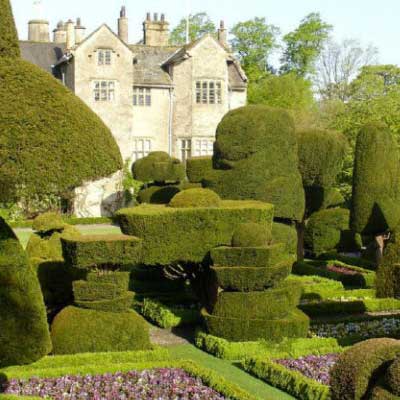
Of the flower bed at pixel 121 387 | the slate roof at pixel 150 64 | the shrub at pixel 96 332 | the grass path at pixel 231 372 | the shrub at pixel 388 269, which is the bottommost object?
the grass path at pixel 231 372

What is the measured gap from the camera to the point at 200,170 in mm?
23547

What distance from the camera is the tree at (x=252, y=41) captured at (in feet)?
215

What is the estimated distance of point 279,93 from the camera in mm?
59000

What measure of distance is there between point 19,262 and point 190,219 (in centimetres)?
1021

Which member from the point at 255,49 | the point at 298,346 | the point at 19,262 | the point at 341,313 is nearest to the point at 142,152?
the point at 255,49

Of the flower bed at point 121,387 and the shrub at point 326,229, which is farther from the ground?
the shrub at point 326,229

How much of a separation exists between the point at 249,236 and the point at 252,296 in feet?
3.97

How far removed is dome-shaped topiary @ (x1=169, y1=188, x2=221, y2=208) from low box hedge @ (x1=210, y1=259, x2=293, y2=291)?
252 cm

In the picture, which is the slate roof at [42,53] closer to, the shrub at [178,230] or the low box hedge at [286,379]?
the shrub at [178,230]

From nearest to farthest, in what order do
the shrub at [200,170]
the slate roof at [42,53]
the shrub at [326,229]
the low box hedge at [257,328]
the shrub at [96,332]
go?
the shrub at [96,332] → the low box hedge at [257,328] → the shrub at [200,170] → the shrub at [326,229] → the slate roof at [42,53]

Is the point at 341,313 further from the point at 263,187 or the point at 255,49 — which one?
the point at 255,49

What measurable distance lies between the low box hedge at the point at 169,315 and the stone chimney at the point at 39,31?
1462 inches

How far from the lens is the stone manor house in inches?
1732

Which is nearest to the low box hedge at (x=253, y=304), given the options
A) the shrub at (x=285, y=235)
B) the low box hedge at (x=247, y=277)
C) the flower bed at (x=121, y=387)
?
the low box hedge at (x=247, y=277)
